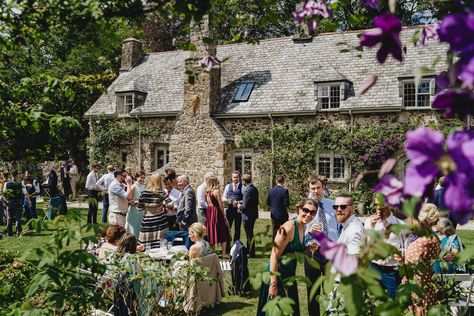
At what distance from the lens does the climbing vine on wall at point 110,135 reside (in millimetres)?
23188

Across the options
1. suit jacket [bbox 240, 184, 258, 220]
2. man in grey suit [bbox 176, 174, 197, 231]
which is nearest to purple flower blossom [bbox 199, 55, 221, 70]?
man in grey suit [bbox 176, 174, 197, 231]

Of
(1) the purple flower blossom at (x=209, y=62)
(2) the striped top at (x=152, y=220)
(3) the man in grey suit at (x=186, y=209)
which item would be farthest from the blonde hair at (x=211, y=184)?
(1) the purple flower blossom at (x=209, y=62)

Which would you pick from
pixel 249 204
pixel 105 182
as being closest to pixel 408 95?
pixel 249 204

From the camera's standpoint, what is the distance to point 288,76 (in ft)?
68.3

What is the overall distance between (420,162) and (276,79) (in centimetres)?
2042

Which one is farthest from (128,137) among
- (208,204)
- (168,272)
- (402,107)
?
(168,272)

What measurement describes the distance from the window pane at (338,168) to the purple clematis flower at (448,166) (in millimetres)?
18581

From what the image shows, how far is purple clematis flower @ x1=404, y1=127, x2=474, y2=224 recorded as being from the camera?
845 millimetres

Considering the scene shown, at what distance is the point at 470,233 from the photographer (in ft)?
42.9

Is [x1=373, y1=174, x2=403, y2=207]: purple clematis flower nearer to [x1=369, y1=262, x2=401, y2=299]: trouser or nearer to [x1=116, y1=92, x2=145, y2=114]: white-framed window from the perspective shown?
[x1=369, y1=262, x2=401, y2=299]: trouser

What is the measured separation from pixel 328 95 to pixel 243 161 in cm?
469

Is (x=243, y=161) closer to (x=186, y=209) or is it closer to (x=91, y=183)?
(x=91, y=183)

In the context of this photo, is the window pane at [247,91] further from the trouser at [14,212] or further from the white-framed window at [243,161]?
the trouser at [14,212]

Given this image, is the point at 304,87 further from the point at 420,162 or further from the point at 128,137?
the point at 420,162
